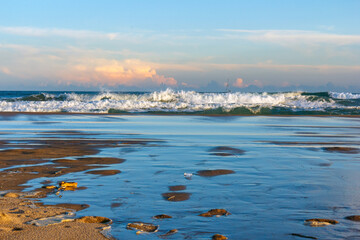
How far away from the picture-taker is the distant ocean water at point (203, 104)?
32.4 meters

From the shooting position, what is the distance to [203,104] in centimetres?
3681

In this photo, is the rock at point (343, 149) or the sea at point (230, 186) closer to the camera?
the sea at point (230, 186)

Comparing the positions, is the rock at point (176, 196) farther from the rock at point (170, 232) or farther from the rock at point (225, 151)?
the rock at point (225, 151)

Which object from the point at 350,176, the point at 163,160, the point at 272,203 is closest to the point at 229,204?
the point at 272,203

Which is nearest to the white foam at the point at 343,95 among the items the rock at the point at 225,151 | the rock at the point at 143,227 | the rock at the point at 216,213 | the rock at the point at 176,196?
the rock at the point at 225,151

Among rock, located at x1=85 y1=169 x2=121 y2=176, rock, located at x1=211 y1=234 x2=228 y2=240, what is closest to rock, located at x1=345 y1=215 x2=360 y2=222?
rock, located at x1=211 y1=234 x2=228 y2=240

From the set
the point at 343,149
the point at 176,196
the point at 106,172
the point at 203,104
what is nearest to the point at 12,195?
the point at 106,172

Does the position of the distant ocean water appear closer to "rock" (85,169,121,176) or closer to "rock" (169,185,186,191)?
"rock" (85,169,121,176)

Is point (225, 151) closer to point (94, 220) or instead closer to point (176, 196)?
point (176, 196)

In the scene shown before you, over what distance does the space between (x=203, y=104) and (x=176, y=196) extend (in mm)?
31288

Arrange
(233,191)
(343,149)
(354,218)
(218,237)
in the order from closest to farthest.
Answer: (218,237) → (354,218) → (233,191) → (343,149)

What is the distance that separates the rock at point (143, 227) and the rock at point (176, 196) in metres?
1.05

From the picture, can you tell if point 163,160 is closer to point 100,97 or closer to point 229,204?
point 229,204

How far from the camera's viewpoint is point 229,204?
526 cm
